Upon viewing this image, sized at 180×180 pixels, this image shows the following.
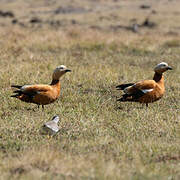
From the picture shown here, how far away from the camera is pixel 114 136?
22.5 feet

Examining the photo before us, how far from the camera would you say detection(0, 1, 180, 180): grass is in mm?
5398

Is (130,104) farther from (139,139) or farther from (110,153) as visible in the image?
(110,153)

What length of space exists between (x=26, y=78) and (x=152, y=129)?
4797 mm

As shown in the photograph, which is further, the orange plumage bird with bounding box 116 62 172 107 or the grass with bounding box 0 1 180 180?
the orange plumage bird with bounding box 116 62 172 107

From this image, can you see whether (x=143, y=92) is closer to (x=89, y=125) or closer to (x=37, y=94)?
(x=89, y=125)

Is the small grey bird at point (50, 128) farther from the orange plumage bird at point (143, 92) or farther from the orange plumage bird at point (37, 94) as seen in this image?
the orange plumage bird at point (143, 92)

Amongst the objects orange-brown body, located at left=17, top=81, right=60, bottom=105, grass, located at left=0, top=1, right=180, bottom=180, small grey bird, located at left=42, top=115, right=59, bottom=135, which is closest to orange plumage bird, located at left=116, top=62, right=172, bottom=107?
grass, located at left=0, top=1, right=180, bottom=180

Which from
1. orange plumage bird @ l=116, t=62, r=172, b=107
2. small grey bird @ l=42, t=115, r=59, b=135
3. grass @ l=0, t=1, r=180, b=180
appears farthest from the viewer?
orange plumage bird @ l=116, t=62, r=172, b=107

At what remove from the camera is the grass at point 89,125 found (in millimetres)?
5398

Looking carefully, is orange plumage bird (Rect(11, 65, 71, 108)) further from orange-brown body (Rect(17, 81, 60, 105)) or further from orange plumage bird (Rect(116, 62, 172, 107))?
orange plumage bird (Rect(116, 62, 172, 107))

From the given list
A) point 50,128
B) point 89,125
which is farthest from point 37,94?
point 50,128

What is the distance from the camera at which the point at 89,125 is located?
7309mm

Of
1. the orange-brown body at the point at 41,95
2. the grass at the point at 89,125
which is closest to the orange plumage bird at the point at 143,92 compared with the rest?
the grass at the point at 89,125

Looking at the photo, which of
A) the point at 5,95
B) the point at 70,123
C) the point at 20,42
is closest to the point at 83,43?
the point at 20,42
